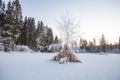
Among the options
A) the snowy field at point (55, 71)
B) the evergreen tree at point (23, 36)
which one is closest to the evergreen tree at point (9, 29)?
the evergreen tree at point (23, 36)

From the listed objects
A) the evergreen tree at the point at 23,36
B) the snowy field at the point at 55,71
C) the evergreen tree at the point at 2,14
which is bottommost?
the snowy field at the point at 55,71

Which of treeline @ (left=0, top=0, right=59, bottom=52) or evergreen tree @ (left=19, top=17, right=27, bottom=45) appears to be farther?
evergreen tree @ (left=19, top=17, right=27, bottom=45)

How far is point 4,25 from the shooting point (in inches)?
1041

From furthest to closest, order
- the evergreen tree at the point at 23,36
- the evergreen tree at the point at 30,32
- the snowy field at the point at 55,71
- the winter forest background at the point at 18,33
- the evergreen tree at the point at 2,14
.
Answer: the evergreen tree at the point at 30,32 < the evergreen tree at the point at 23,36 < the evergreen tree at the point at 2,14 < the winter forest background at the point at 18,33 < the snowy field at the point at 55,71

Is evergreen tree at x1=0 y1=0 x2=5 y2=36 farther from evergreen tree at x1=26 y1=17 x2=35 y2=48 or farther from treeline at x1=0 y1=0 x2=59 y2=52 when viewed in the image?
evergreen tree at x1=26 y1=17 x2=35 y2=48

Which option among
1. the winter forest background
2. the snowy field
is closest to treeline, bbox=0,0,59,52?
the winter forest background

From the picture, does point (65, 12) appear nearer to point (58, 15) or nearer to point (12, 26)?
point (58, 15)

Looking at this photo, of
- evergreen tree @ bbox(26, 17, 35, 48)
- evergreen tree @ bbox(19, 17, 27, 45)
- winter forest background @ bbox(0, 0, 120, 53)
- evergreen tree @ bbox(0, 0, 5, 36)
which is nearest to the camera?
winter forest background @ bbox(0, 0, 120, 53)

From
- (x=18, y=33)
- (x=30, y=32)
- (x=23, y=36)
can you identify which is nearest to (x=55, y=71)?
(x=18, y=33)

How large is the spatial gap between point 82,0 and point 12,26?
1877 cm

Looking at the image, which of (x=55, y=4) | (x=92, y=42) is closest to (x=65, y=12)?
(x=55, y=4)

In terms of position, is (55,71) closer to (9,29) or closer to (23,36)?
(9,29)

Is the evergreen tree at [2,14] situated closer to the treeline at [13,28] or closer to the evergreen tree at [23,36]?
the treeline at [13,28]

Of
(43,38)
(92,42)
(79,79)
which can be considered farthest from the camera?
(92,42)
